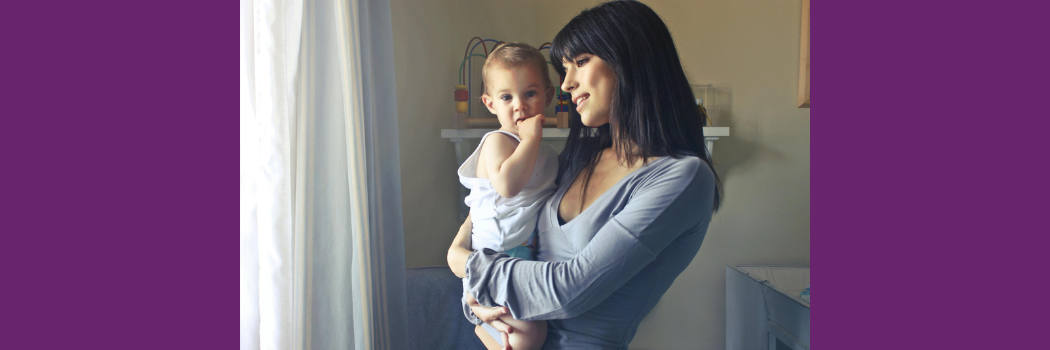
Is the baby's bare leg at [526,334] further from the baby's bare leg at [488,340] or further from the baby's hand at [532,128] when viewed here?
the baby's hand at [532,128]

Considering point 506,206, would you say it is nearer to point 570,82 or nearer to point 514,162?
point 514,162

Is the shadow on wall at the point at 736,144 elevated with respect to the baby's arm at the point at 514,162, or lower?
elevated

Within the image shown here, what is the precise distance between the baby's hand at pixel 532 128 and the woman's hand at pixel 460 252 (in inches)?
9.7

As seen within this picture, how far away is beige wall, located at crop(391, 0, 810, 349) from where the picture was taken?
2244mm

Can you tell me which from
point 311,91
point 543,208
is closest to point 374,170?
point 311,91

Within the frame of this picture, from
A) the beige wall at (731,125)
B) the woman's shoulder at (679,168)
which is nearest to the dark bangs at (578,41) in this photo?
the woman's shoulder at (679,168)

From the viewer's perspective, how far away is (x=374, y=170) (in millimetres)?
1040

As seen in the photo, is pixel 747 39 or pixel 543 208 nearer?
pixel 543 208

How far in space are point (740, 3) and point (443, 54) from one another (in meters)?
1.36

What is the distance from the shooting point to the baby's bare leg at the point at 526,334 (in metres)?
0.82

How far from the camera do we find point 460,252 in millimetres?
976

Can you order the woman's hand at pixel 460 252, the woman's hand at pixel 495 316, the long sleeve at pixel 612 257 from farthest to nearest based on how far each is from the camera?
the woman's hand at pixel 460 252
the woman's hand at pixel 495 316
the long sleeve at pixel 612 257

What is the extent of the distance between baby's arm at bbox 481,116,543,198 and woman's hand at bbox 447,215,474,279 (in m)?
0.14

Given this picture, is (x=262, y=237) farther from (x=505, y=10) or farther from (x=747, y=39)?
(x=747, y=39)
